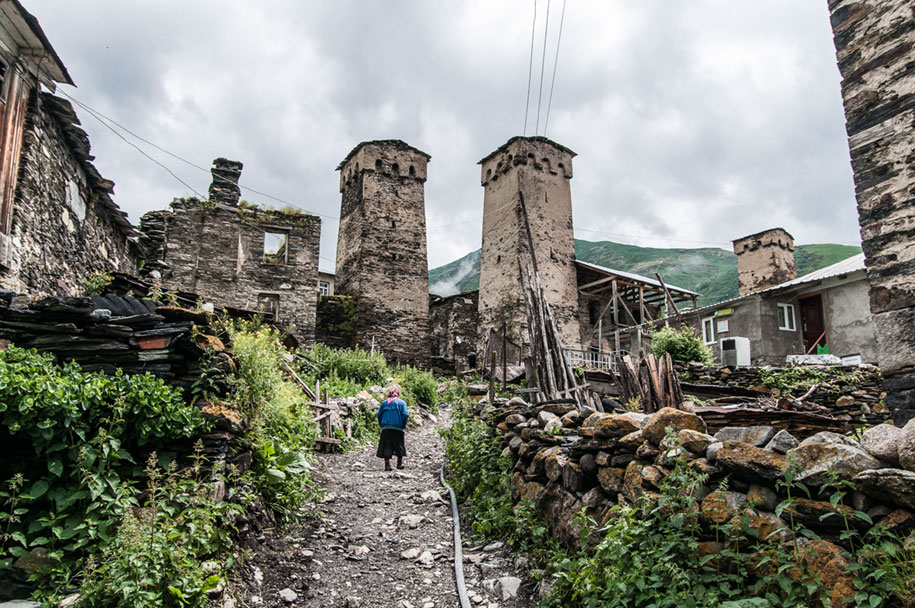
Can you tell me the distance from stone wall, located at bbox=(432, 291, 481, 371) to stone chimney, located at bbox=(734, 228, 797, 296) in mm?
14629

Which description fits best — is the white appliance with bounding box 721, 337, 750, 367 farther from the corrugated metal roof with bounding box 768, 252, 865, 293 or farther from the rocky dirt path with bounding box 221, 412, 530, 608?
the rocky dirt path with bounding box 221, 412, 530, 608

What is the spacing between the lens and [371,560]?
550 centimetres

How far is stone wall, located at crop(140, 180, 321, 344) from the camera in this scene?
61.5 feet

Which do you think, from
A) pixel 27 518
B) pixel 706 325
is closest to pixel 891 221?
pixel 27 518

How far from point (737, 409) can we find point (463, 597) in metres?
2.99

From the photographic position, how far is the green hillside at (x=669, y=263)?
63750mm

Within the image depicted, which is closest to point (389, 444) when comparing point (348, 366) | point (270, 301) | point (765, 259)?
point (348, 366)

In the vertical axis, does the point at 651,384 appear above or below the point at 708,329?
below

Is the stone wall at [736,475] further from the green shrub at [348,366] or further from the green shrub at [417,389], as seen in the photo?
the green shrub at [348,366]

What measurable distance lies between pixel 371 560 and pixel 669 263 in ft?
263

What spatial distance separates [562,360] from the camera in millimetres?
8109

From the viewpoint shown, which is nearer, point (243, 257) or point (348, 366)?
point (348, 366)

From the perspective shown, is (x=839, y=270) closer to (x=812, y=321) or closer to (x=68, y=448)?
(x=812, y=321)

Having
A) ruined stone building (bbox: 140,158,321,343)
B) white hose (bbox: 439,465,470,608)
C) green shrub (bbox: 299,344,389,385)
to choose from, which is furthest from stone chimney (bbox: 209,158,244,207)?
white hose (bbox: 439,465,470,608)
